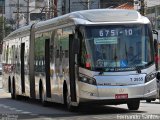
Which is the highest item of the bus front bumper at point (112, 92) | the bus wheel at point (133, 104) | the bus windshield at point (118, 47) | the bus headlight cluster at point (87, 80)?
the bus windshield at point (118, 47)

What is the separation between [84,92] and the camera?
19.2 metres

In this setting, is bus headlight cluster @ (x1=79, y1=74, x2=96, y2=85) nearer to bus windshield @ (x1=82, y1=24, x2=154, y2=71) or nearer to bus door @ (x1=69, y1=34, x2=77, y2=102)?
bus windshield @ (x1=82, y1=24, x2=154, y2=71)

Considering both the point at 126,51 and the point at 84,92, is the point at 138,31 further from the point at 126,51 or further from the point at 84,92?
the point at 84,92

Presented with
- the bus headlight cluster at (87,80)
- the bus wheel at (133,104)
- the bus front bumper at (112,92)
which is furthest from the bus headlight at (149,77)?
the bus headlight cluster at (87,80)

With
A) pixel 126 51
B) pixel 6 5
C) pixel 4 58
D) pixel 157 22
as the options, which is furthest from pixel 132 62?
pixel 6 5

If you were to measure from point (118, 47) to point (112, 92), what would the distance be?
4.82ft

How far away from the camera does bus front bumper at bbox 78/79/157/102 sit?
1912 centimetres

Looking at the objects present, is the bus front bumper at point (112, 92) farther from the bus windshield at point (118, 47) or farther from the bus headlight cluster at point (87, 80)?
the bus windshield at point (118, 47)

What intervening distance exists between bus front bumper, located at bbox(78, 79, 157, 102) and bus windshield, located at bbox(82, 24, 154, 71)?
608mm

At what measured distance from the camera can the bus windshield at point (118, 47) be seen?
19.4 metres

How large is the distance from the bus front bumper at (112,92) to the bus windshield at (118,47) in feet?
2.00

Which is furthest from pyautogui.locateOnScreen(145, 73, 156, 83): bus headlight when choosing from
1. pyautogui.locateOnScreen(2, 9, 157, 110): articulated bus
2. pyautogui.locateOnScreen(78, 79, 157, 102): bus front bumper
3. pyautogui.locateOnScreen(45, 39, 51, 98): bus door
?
pyautogui.locateOnScreen(45, 39, 51, 98): bus door

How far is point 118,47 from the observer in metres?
19.5

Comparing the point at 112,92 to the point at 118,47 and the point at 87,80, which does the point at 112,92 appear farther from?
the point at 118,47
